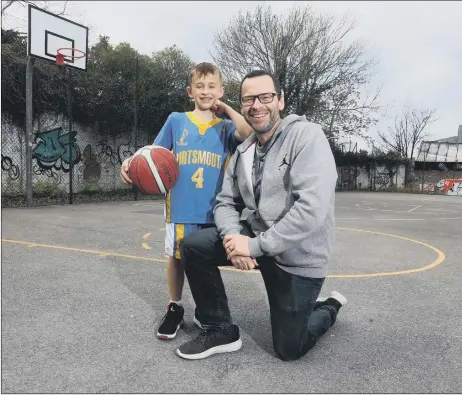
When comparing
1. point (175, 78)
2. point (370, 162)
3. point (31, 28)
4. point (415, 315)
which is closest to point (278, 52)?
point (175, 78)

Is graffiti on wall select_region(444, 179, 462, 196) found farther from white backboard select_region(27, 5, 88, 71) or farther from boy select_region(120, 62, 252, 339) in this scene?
boy select_region(120, 62, 252, 339)

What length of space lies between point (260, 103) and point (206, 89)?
0.47 m

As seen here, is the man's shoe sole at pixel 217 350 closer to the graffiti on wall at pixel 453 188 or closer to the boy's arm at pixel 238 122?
the boy's arm at pixel 238 122

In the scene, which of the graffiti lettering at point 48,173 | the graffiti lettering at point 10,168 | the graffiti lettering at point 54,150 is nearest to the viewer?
the graffiti lettering at point 10,168

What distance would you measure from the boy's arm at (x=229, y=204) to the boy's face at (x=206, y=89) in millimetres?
428

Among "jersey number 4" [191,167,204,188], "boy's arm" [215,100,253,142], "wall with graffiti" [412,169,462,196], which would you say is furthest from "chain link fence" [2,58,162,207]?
"wall with graffiti" [412,169,462,196]

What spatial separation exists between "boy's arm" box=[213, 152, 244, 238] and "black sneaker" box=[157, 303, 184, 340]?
752 millimetres

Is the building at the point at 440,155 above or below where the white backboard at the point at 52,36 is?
below

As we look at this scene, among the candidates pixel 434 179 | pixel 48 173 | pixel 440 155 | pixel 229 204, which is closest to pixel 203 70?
pixel 229 204

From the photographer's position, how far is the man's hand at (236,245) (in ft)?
7.98

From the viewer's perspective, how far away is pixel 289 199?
2.54m

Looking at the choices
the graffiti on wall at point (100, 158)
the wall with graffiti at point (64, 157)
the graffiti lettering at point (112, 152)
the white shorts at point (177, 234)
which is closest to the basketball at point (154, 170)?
the white shorts at point (177, 234)

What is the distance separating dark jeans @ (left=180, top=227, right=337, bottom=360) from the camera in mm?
2492

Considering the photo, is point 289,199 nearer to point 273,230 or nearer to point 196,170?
point 273,230
